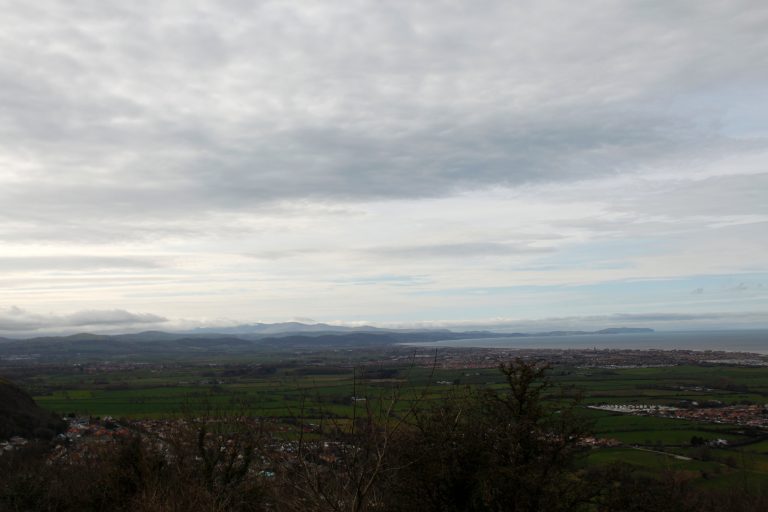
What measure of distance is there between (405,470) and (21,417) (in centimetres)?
3401

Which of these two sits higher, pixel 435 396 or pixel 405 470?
pixel 405 470

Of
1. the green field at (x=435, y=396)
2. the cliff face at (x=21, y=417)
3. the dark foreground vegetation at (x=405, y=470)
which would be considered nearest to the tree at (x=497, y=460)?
the dark foreground vegetation at (x=405, y=470)

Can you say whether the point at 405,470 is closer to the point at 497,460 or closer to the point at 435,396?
the point at 497,460

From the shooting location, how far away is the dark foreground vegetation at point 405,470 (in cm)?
781

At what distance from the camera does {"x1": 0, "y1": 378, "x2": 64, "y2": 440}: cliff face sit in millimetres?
32344

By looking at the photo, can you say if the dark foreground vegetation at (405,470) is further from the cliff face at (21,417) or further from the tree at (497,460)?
the cliff face at (21,417)

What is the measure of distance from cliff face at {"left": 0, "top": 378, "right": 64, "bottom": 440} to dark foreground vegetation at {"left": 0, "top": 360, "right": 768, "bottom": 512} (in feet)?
65.2

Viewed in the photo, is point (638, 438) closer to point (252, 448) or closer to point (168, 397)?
point (252, 448)

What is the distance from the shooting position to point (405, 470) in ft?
35.0

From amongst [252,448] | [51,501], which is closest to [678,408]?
[252,448]

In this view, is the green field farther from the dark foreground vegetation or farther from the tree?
the tree

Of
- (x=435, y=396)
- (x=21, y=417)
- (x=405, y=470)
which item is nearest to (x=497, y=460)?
(x=405, y=470)

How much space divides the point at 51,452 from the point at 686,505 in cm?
2672

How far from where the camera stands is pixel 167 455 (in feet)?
59.8
